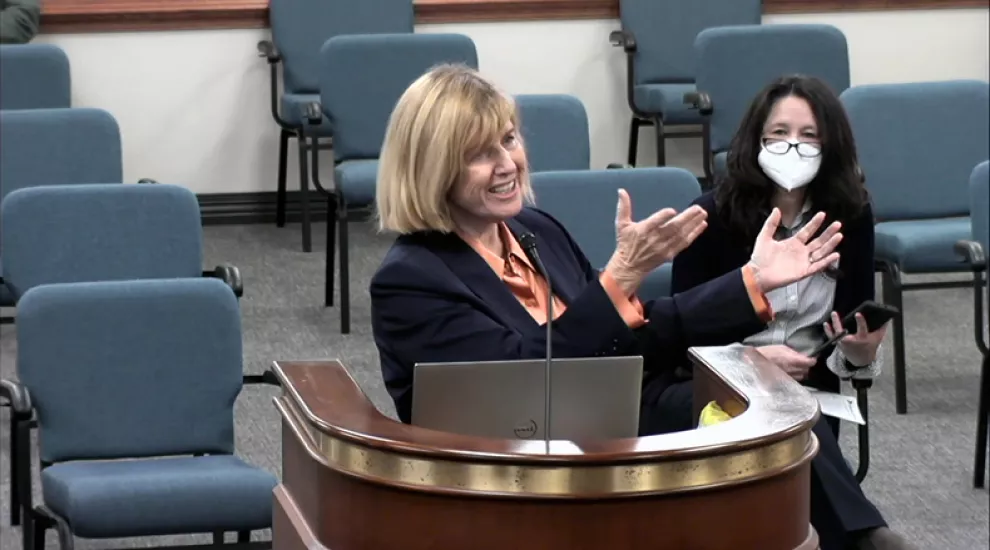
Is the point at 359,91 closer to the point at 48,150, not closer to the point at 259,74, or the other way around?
the point at 48,150

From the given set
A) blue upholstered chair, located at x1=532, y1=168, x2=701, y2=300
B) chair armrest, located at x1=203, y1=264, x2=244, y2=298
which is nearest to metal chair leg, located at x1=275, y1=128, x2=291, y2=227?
chair armrest, located at x1=203, y1=264, x2=244, y2=298

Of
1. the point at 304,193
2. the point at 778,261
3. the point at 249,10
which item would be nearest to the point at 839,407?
the point at 778,261

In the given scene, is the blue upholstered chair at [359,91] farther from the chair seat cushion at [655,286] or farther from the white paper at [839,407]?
the white paper at [839,407]

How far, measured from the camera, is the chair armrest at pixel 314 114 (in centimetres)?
613

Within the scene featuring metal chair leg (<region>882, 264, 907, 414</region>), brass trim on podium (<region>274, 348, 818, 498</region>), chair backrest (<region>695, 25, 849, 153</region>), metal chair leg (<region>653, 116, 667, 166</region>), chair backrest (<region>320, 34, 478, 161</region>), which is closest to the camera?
brass trim on podium (<region>274, 348, 818, 498</region>)

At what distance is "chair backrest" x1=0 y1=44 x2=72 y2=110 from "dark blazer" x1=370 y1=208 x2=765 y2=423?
4109mm

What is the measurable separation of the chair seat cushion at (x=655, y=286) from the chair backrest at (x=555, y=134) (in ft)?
4.78

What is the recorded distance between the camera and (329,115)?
5.97 meters

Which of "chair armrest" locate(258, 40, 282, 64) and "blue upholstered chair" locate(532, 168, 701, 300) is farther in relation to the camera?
"chair armrest" locate(258, 40, 282, 64)

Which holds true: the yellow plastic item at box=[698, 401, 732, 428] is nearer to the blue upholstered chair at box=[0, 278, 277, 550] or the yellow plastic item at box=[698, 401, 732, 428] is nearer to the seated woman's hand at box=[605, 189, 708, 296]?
the seated woman's hand at box=[605, 189, 708, 296]

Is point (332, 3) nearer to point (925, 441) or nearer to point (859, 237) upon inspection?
point (925, 441)

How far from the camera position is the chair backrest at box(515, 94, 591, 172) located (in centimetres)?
540

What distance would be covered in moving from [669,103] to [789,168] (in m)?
3.28

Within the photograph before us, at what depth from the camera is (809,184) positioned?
3566 millimetres
